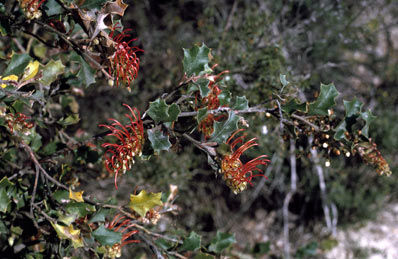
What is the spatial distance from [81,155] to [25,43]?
0.62 m

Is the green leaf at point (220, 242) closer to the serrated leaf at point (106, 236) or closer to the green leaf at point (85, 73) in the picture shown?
the serrated leaf at point (106, 236)

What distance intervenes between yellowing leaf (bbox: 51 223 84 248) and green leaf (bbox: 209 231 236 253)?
468 millimetres

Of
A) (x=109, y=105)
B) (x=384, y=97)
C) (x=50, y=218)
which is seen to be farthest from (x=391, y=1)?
(x=50, y=218)

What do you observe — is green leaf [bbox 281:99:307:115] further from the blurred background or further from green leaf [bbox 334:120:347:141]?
the blurred background

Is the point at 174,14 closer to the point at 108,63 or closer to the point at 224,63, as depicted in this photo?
the point at 224,63

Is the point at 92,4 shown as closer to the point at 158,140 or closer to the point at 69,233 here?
the point at 158,140

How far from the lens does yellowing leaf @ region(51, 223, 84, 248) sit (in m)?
0.95

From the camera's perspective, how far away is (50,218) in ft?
3.28

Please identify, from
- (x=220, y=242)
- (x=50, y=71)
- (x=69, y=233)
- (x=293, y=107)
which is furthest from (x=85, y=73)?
(x=220, y=242)

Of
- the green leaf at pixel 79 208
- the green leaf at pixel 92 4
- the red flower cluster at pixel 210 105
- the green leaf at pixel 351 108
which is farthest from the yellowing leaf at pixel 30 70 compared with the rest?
the green leaf at pixel 351 108

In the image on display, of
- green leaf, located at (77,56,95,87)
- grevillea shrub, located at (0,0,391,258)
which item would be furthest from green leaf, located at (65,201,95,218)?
green leaf, located at (77,56,95,87)

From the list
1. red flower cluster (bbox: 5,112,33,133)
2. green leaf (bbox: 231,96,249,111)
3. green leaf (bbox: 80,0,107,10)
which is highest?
green leaf (bbox: 80,0,107,10)

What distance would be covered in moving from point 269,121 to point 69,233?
910mm

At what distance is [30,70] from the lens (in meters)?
1.04
